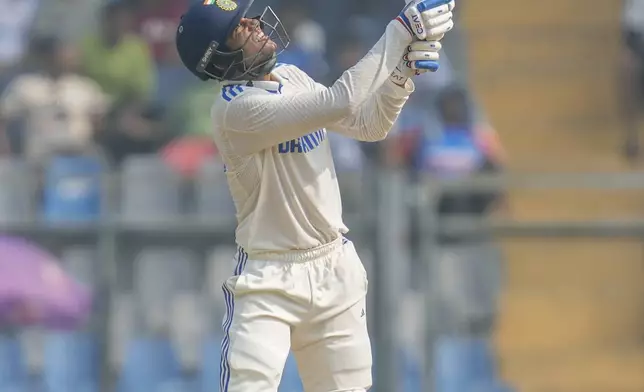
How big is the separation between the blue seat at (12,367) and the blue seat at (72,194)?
0.81 meters

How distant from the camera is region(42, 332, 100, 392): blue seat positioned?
23.5 ft

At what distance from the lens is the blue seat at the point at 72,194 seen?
738cm

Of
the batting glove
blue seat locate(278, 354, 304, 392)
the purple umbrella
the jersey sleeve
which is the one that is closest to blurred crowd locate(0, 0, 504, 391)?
the purple umbrella

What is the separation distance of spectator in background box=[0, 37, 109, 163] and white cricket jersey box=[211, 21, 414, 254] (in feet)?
12.6

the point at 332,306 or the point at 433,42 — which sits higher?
the point at 433,42

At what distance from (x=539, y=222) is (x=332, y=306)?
3586mm

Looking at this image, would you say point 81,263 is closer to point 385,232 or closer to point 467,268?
point 385,232

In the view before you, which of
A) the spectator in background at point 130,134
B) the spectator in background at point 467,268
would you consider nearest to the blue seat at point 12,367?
the spectator in background at point 130,134

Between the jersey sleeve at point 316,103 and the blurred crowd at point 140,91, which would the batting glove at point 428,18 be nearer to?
the jersey sleeve at point 316,103

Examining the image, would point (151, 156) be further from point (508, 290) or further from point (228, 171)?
point (228, 171)

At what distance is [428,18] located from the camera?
3.86 metres

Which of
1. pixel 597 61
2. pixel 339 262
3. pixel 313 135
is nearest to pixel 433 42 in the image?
pixel 313 135

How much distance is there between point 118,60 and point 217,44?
14.6 feet

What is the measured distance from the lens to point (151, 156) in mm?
7910
